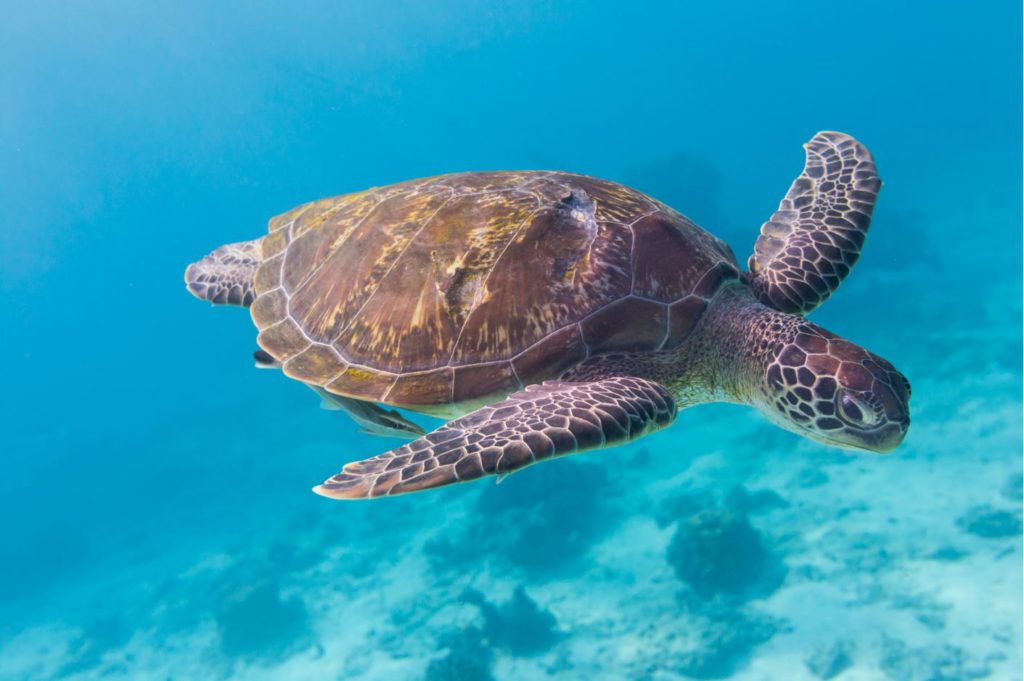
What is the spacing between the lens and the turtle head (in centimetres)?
336

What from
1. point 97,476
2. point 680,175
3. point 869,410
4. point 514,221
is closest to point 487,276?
point 514,221

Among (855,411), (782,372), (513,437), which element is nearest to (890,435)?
(855,411)

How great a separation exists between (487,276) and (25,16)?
5377 cm

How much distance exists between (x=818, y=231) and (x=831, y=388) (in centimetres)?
180

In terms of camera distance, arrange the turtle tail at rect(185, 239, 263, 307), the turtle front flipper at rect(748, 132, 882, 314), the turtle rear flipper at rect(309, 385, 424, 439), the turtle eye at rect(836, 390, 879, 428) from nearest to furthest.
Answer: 1. the turtle eye at rect(836, 390, 879, 428)
2. the turtle rear flipper at rect(309, 385, 424, 439)
3. the turtle front flipper at rect(748, 132, 882, 314)
4. the turtle tail at rect(185, 239, 263, 307)

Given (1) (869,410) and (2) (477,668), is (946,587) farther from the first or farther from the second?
(1) (869,410)

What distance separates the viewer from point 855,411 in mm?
3387

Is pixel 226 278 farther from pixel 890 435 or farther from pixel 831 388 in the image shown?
pixel 890 435

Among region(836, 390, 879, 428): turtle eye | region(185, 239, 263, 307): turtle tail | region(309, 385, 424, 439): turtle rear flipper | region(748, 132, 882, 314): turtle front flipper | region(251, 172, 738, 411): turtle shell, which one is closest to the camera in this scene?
region(836, 390, 879, 428): turtle eye

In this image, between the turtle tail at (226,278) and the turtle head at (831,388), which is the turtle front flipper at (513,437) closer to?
the turtle head at (831,388)

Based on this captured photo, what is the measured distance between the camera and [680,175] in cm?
2723

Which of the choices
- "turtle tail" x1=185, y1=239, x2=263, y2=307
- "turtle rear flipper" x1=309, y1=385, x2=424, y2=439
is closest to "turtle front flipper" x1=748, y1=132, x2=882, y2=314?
"turtle rear flipper" x1=309, y1=385, x2=424, y2=439

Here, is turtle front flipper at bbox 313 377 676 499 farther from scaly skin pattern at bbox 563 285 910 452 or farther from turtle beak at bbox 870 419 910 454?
turtle beak at bbox 870 419 910 454

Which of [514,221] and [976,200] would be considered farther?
[976,200]
